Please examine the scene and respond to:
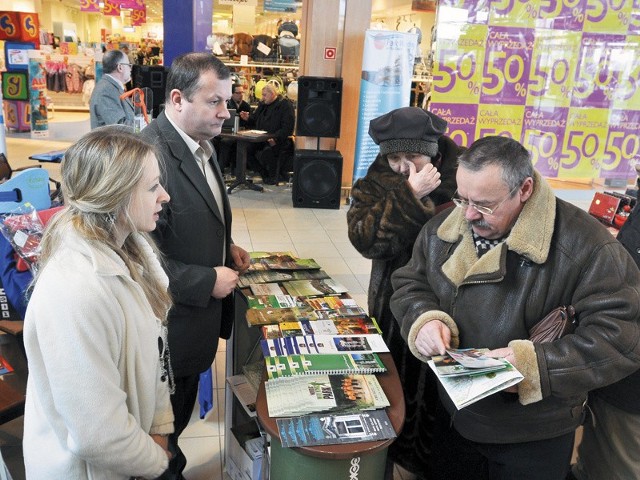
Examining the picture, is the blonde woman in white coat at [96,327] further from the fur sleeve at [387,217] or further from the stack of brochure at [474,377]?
the fur sleeve at [387,217]

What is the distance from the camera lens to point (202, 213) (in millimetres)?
2031

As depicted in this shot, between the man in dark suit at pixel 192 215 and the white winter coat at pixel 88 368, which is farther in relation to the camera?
the man in dark suit at pixel 192 215

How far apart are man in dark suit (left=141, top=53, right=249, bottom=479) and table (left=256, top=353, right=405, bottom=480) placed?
53 centimetres

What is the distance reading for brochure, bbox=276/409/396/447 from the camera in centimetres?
152

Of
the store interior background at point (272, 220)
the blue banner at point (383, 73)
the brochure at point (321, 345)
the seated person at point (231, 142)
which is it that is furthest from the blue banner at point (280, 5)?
the brochure at point (321, 345)

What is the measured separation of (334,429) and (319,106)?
5.72 meters

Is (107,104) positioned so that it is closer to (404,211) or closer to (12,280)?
(12,280)

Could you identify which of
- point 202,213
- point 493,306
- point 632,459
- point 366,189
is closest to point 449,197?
point 366,189

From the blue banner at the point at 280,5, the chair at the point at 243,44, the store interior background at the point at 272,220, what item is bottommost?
the store interior background at the point at 272,220

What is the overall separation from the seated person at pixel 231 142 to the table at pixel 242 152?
66 centimetres

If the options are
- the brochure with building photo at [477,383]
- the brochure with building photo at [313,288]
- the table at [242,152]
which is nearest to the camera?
the brochure with building photo at [477,383]

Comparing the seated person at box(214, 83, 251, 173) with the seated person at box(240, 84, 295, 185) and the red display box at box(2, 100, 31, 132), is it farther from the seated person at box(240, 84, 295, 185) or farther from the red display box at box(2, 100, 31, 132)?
the red display box at box(2, 100, 31, 132)

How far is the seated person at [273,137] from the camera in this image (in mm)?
8219

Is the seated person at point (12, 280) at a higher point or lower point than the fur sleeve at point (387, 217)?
lower
